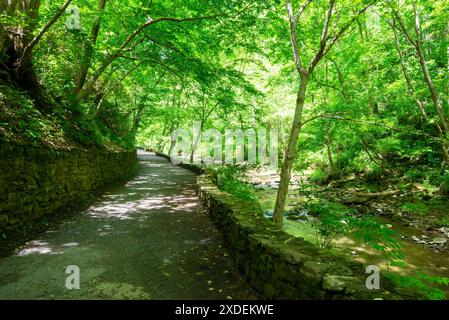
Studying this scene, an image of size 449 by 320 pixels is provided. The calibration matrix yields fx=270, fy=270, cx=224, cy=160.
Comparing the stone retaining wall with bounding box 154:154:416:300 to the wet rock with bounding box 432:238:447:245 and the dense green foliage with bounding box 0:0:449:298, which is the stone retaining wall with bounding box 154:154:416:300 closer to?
the dense green foliage with bounding box 0:0:449:298

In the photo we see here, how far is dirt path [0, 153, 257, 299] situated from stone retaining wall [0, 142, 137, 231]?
23.3 inches

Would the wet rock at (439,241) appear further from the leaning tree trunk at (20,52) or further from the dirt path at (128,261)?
the leaning tree trunk at (20,52)

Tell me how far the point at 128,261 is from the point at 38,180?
2917 mm

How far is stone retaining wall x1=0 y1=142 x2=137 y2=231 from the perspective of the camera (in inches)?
187

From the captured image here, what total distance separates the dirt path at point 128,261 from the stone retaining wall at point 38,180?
59 centimetres

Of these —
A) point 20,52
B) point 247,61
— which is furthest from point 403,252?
point 20,52

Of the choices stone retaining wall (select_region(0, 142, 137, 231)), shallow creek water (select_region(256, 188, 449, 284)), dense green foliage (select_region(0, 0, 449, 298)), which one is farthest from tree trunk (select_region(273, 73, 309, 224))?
stone retaining wall (select_region(0, 142, 137, 231))

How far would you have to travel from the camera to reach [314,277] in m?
2.62

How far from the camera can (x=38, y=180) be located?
18.5 ft

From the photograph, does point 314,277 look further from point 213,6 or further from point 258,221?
point 213,6

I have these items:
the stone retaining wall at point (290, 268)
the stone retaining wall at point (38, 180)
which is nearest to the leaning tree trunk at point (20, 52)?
the stone retaining wall at point (38, 180)

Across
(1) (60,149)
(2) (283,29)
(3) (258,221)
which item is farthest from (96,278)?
(2) (283,29)

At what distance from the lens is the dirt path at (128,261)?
3.49 metres

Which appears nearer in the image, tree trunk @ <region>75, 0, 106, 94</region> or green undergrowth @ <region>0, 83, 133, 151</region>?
green undergrowth @ <region>0, 83, 133, 151</region>
